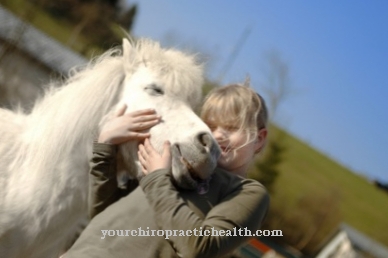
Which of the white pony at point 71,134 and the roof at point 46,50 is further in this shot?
the roof at point 46,50

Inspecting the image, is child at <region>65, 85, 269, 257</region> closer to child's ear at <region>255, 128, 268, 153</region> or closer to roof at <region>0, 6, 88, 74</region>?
child's ear at <region>255, 128, 268, 153</region>

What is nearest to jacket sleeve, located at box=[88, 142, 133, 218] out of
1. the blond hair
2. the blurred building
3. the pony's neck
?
the pony's neck

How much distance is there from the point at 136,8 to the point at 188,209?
34838 millimetres

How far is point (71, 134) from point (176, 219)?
0.98 metres

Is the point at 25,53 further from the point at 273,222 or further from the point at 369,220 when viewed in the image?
the point at 369,220

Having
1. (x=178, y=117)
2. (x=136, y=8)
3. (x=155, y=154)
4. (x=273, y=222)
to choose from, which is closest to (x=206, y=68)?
(x=178, y=117)

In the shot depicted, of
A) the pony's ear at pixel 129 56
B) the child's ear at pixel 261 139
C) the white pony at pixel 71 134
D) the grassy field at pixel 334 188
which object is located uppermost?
the child's ear at pixel 261 139

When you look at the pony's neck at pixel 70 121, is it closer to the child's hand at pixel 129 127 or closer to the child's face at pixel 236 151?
the child's hand at pixel 129 127

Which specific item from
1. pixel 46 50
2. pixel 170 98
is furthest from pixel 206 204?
pixel 46 50

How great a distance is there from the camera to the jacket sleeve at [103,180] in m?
2.26

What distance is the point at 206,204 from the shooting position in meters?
1.89

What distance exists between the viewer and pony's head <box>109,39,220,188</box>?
214cm

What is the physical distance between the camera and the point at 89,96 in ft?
8.65

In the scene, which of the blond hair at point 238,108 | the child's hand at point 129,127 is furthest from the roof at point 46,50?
the blond hair at point 238,108
